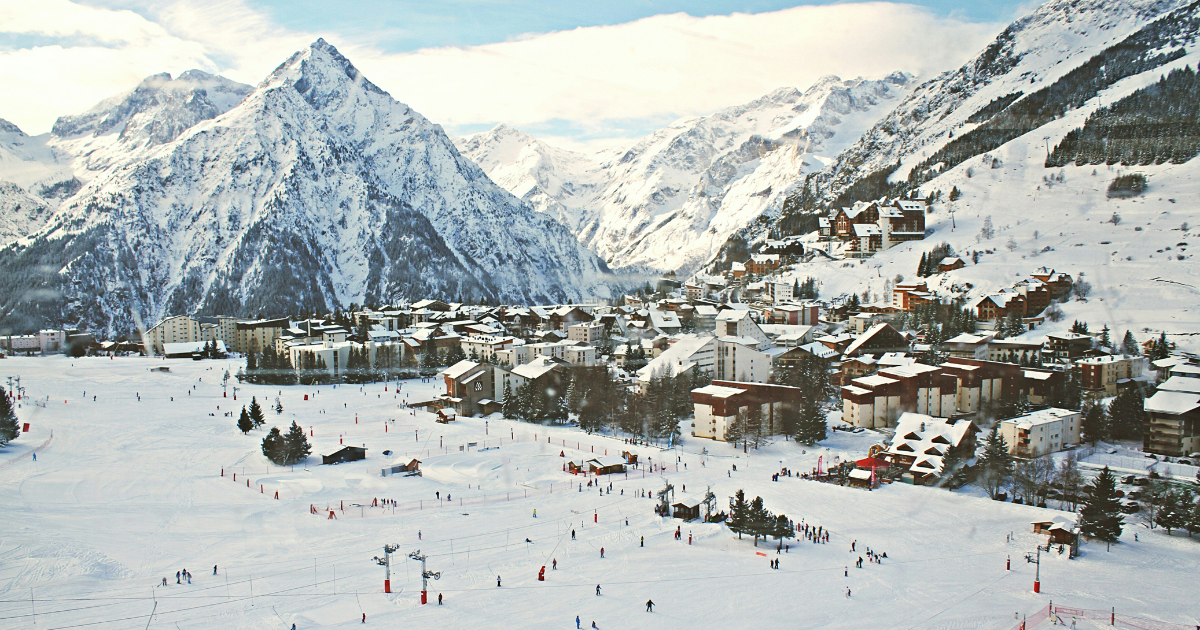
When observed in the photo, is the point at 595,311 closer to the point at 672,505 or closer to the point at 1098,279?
the point at 1098,279

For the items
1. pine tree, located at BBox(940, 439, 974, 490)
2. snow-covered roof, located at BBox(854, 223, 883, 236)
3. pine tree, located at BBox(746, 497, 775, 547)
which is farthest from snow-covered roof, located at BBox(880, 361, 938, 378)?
snow-covered roof, located at BBox(854, 223, 883, 236)

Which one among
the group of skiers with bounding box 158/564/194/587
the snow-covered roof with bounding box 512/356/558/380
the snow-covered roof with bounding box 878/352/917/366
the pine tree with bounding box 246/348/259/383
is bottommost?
the group of skiers with bounding box 158/564/194/587

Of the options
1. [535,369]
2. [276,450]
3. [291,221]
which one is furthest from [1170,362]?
[291,221]

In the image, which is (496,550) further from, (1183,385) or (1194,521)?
(1183,385)

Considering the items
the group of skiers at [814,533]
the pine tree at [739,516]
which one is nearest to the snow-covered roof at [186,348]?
the pine tree at [739,516]

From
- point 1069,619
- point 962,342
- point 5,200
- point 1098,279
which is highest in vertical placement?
point 5,200

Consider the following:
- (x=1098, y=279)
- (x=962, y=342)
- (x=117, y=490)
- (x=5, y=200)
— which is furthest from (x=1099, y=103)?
(x=5, y=200)

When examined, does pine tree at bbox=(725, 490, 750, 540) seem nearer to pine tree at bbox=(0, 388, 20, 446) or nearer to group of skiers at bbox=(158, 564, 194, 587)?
group of skiers at bbox=(158, 564, 194, 587)
